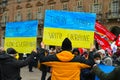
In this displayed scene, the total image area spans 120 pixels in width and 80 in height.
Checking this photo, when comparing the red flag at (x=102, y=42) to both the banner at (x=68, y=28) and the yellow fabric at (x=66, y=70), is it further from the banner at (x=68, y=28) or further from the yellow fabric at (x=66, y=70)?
the yellow fabric at (x=66, y=70)

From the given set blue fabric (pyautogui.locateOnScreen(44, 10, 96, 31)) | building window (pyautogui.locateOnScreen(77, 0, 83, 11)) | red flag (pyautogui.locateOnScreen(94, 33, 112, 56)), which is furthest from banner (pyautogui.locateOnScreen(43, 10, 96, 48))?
building window (pyautogui.locateOnScreen(77, 0, 83, 11))

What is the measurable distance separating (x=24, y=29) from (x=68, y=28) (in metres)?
1.27

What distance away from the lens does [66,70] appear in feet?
22.0

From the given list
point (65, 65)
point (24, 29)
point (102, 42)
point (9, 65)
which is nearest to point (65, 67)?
point (65, 65)

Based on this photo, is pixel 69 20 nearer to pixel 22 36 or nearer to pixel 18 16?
pixel 22 36

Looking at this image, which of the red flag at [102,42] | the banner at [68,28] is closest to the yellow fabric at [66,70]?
the banner at [68,28]

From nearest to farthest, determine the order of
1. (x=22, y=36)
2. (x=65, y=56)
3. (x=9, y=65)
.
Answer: (x=65, y=56)
(x=9, y=65)
(x=22, y=36)

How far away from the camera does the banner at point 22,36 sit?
10.8m

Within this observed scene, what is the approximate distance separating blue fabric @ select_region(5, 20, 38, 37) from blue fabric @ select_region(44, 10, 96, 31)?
612 millimetres

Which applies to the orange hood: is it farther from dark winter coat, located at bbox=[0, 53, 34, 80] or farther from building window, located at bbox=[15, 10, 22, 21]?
building window, located at bbox=[15, 10, 22, 21]

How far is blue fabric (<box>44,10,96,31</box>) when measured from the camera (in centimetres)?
1052

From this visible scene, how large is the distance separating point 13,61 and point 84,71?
2392 mm

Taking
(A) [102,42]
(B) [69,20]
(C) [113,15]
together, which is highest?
(B) [69,20]

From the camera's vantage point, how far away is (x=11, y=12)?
5228 centimetres
